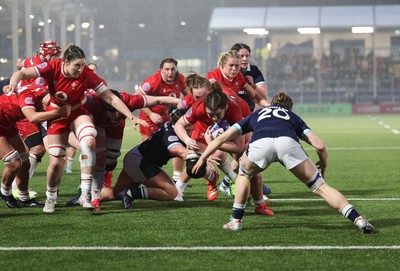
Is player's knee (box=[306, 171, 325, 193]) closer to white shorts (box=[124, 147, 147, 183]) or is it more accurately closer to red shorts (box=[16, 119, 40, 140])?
white shorts (box=[124, 147, 147, 183])

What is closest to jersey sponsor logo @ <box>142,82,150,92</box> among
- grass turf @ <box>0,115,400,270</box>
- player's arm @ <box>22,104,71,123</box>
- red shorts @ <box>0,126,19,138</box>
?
grass turf @ <box>0,115,400,270</box>

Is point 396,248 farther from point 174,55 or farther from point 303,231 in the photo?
point 174,55

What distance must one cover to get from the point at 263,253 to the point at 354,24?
47.4 meters

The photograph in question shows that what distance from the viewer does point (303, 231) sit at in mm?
8117

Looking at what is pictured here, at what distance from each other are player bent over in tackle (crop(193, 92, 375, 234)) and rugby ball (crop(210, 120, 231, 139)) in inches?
50.9

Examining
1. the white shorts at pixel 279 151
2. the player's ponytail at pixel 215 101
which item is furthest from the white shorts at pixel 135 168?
the white shorts at pixel 279 151

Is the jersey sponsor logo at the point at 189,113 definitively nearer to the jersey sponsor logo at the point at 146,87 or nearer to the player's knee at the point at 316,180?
the player's knee at the point at 316,180

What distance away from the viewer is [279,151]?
7805mm

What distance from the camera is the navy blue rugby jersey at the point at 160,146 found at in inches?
394

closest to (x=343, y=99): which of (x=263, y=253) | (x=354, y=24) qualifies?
(x=354, y=24)

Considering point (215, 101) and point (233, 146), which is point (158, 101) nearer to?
point (233, 146)

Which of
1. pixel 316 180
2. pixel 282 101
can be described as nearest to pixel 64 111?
pixel 282 101

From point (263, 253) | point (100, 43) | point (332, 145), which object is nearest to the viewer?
point (263, 253)

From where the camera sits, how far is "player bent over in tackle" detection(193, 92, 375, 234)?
780 centimetres
